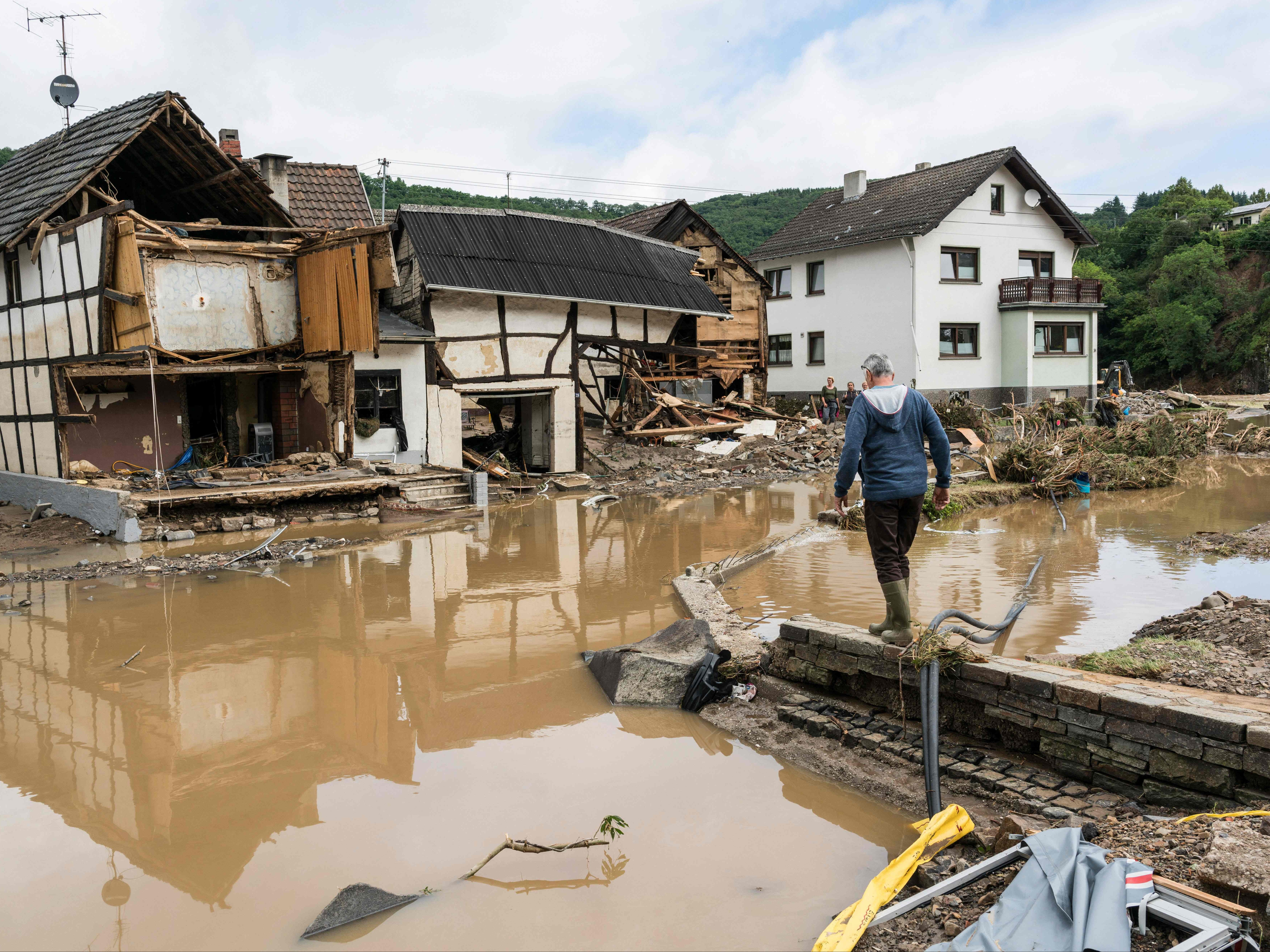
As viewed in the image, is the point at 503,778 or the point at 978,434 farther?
the point at 978,434

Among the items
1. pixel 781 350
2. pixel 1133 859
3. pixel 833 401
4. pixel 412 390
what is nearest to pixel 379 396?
pixel 412 390

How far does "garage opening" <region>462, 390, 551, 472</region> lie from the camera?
20.3m

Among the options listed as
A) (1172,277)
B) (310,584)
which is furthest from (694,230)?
(1172,277)

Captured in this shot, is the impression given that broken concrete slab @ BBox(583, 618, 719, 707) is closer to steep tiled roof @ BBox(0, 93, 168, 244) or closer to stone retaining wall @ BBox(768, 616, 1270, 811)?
stone retaining wall @ BBox(768, 616, 1270, 811)

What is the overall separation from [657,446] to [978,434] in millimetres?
9259

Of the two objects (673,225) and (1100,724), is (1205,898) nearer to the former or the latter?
(1100,724)

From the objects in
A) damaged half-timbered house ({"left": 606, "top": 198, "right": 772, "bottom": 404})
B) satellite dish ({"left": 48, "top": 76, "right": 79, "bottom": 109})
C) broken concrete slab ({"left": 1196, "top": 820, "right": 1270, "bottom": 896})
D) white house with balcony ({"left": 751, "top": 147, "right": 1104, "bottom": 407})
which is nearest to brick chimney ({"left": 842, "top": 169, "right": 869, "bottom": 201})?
white house with balcony ({"left": 751, "top": 147, "right": 1104, "bottom": 407})

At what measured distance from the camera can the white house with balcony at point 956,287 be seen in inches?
1193

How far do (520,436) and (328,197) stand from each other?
693 cm

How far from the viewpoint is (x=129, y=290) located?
14.2 meters

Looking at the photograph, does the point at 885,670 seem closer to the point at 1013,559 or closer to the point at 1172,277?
the point at 1013,559

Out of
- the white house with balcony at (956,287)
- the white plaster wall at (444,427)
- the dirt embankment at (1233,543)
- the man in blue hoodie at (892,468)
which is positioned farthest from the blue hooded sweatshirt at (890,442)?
the white house with balcony at (956,287)

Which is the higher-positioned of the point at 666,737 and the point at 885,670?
the point at 885,670

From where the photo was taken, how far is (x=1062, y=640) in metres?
7.32
